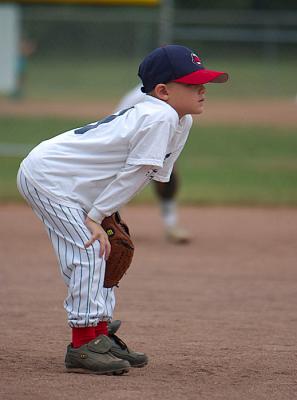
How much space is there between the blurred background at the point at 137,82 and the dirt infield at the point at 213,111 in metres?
0.03

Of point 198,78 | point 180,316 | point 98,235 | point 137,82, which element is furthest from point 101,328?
point 137,82

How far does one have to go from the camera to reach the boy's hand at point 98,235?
14.0 ft

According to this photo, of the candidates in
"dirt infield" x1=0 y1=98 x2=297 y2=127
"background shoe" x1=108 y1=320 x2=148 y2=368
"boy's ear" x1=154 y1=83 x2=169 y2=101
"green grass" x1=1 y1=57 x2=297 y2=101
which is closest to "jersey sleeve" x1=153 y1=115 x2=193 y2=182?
"boy's ear" x1=154 y1=83 x2=169 y2=101

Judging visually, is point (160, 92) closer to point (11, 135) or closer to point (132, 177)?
point (132, 177)

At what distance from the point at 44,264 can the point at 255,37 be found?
22.2 meters

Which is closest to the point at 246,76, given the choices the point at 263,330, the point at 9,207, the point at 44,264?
the point at 9,207

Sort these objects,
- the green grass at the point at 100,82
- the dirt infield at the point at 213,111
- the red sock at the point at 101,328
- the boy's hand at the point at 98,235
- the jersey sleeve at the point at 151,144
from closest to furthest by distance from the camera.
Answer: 1. the jersey sleeve at the point at 151,144
2. the boy's hand at the point at 98,235
3. the red sock at the point at 101,328
4. the dirt infield at the point at 213,111
5. the green grass at the point at 100,82

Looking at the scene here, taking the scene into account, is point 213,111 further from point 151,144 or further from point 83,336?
point 151,144

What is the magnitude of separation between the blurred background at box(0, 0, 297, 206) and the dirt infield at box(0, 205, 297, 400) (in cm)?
248

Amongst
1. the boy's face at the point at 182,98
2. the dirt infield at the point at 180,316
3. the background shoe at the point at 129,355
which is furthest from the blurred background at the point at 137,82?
the boy's face at the point at 182,98

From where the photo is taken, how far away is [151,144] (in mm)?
4148

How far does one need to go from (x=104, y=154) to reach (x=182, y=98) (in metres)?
0.43

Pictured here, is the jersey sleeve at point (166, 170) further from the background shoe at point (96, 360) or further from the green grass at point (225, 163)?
the green grass at point (225, 163)

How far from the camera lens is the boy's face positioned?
439 cm
